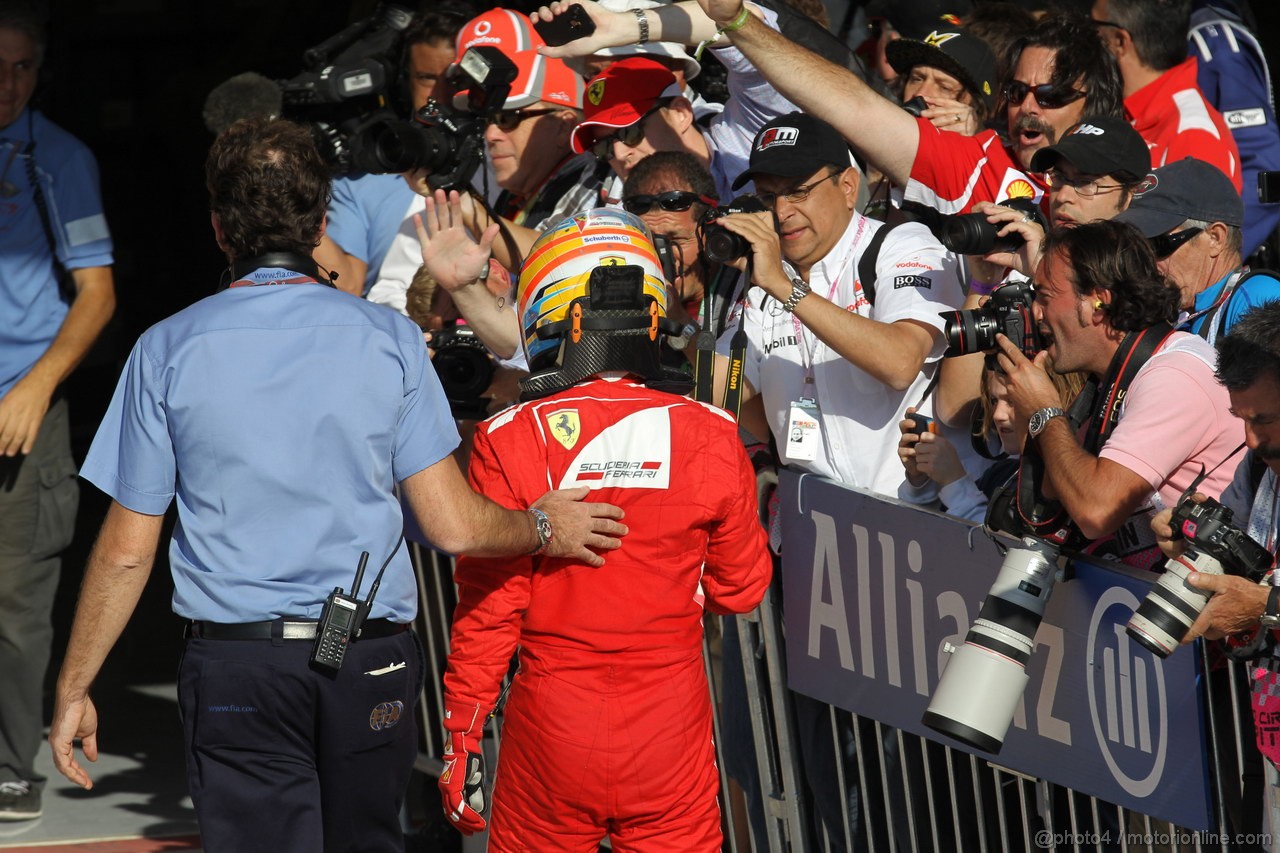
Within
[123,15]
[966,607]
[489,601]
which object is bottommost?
[123,15]

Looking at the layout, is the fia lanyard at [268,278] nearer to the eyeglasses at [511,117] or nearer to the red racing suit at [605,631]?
the red racing suit at [605,631]

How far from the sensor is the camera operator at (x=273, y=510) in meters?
3.38

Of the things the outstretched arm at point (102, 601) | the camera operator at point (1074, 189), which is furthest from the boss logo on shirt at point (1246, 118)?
the outstretched arm at point (102, 601)

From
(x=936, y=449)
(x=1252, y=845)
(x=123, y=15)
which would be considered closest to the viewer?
(x=1252, y=845)

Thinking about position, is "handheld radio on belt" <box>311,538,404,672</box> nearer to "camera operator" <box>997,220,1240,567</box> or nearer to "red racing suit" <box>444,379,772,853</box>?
"red racing suit" <box>444,379,772,853</box>

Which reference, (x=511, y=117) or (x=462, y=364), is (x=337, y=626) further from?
(x=511, y=117)

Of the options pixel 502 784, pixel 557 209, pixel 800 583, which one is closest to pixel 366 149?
pixel 557 209

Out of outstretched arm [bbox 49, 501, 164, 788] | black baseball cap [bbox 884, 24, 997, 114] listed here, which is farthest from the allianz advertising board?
outstretched arm [bbox 49, 501, 164, 788]

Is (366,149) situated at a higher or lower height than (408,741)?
higher

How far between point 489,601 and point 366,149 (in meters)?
2.07

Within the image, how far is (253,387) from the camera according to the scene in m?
3.38

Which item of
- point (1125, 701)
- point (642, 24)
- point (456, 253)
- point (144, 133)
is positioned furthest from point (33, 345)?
point (144, 133)

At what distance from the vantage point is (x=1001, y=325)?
363 centimetres

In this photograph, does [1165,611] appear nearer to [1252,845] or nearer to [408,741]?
[1252,845]
